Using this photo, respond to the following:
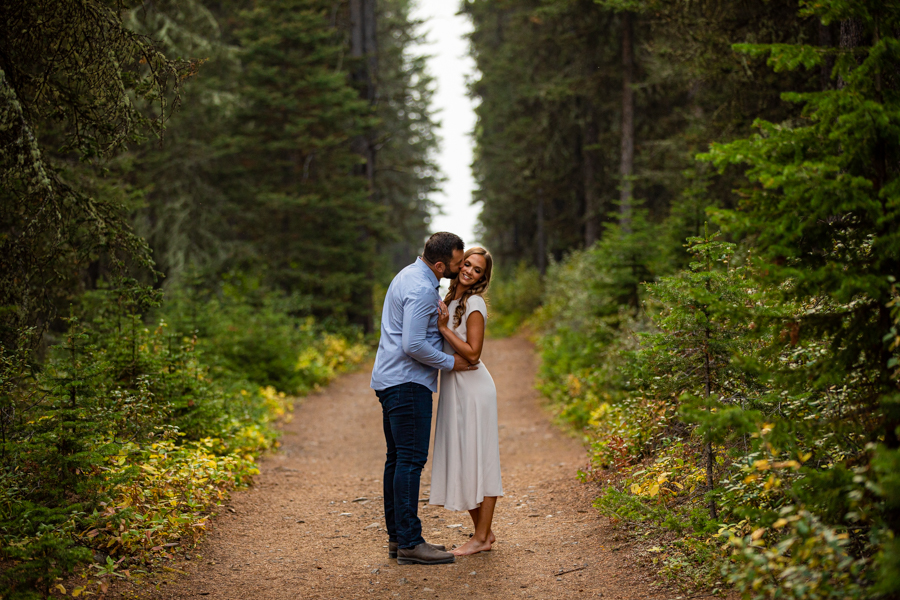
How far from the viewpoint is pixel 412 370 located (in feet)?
16.3

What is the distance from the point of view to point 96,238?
611 cm

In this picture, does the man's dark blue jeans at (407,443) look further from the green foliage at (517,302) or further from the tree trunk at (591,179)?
the green foliage at (517,302)

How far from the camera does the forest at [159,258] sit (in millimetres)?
4816

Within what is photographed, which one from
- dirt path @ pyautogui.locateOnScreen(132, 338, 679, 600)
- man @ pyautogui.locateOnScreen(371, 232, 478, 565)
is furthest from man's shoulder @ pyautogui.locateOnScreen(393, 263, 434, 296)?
dirt path @ pyautogui.locateOnScreen(132, 338, 679, 600)

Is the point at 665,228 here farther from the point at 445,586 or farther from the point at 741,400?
the point at 445,586

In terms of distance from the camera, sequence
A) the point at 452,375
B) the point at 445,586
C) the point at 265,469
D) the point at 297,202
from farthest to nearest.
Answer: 1. the point at 297,202
2. the point at 265,469
3. the point at 452,375
4. the point at 445,586

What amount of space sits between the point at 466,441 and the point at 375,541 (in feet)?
4.87

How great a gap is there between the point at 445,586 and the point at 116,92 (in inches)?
194

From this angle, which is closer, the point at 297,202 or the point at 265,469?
the point at 265,469

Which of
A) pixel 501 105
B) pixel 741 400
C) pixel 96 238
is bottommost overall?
pixel 741 400

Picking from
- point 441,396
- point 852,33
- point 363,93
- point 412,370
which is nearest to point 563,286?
A: point 363,93

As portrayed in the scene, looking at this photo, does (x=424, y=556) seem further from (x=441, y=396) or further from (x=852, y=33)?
(x=852, y=33)

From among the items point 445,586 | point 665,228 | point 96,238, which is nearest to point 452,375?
point 445,586

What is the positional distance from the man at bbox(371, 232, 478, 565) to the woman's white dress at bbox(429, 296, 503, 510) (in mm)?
143
